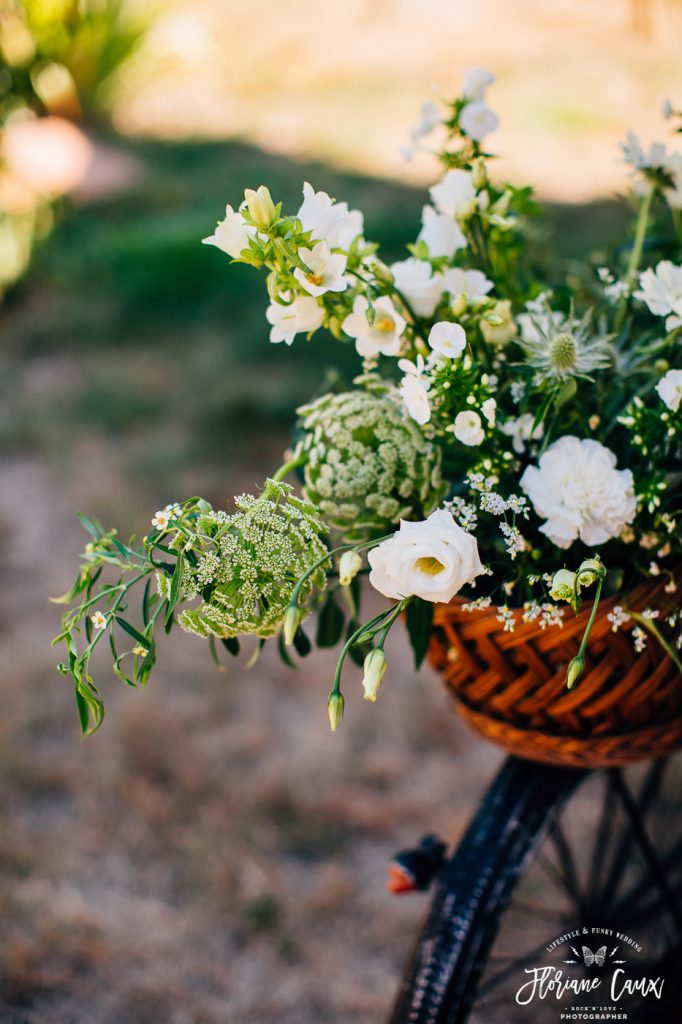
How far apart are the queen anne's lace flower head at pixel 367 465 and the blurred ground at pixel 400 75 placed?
3.91m

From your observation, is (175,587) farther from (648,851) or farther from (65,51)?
(65,51)

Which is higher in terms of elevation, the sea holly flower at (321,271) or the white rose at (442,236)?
the white rose at (442,236)

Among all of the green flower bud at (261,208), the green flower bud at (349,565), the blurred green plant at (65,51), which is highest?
the blurred green plant at (65,51)

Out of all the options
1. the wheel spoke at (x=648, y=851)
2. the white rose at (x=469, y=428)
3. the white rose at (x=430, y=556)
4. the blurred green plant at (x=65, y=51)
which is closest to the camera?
the white rose at (x=430, y=556)

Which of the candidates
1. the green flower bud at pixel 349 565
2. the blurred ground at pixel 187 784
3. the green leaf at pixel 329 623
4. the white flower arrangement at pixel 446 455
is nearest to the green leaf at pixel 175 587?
the white flower arrangement at pixel 446 455

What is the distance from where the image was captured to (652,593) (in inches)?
32.6

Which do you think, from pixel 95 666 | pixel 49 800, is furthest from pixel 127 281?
pixel 49 800

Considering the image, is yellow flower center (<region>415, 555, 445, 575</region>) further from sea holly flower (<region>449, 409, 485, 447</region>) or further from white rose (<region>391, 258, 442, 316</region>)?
white rose (<region>391, 258, 442, 316</region>)

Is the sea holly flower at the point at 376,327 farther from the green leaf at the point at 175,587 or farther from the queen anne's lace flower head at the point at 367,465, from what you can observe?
the green leaf at the point at 175,587

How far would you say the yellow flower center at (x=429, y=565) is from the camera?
70 centimetres

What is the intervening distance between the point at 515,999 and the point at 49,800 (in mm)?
1040

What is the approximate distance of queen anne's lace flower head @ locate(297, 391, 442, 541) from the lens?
0.84 m

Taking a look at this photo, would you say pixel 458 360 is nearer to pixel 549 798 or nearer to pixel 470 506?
pixel 470 506

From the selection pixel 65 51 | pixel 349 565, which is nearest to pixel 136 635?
pixel 349 565
